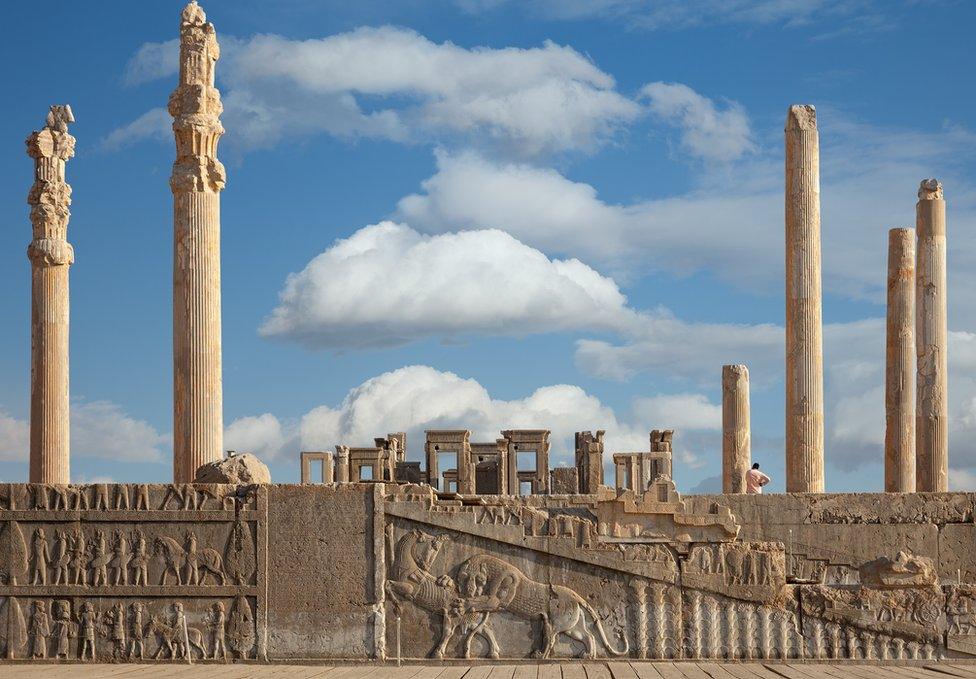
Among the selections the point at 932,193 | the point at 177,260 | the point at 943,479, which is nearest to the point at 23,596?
the point at 177,260

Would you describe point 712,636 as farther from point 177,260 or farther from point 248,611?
point 177,260

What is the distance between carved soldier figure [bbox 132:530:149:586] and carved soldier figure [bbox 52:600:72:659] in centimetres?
92

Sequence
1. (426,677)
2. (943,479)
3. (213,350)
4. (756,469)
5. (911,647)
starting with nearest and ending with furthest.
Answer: (426,677) → (911,647) → (213,350) → (756,469) → (943,479)

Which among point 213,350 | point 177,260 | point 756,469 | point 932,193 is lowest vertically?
point 756,469

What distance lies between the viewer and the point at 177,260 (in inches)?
931

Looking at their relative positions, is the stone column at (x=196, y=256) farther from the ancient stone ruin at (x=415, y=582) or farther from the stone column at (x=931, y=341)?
the stone column at (x=931, y=341)

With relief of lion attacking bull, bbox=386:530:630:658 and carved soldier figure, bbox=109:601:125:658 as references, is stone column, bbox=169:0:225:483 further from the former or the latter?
relief of lion attacking bull, bbox=386:530:630:658

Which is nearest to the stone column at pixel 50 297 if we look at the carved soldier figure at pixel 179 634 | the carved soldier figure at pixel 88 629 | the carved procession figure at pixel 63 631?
the carved procession figure at pixel 63 631

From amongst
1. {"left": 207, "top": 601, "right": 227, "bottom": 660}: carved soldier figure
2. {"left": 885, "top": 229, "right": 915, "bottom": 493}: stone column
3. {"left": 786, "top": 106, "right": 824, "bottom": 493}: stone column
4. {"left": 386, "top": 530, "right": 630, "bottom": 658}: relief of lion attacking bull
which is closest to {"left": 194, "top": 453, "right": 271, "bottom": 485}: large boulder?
{"left": 207, "top": 601, "right": 227, "bottom": 660}: carved soldier figure

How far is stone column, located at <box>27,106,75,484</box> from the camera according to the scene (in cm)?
2912

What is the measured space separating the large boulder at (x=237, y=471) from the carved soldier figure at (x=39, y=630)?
2436mm

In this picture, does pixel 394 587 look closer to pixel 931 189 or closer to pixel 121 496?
pixel 121 496

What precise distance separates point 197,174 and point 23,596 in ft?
26.9

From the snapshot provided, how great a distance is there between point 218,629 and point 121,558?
4.80 feet
